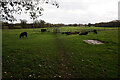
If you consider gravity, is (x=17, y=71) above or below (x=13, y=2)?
below

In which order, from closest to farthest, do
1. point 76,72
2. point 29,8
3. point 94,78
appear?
point 94,78
point 76,72
point 29,8

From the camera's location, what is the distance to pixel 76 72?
18.7 ft

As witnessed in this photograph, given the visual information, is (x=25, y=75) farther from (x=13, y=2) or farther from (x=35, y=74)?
(x=13, y=2)

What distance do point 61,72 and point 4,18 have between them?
241 inches

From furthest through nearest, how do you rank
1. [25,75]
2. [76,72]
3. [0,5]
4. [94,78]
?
[0,5] → [76,72] → [25,75] → [94,78]

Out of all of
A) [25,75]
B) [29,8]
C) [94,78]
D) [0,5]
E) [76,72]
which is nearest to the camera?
[94,78]

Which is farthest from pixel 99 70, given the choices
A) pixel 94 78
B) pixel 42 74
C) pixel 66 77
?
pixel 42 74

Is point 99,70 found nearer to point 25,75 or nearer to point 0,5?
point 25,75

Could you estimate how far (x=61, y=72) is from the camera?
18.6ft

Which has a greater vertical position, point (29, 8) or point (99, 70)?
point (29, 8)

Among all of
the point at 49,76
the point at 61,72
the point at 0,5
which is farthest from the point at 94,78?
the point at 0,5

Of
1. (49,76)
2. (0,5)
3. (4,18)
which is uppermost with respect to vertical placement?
(0,5)

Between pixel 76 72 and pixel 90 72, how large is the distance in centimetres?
92

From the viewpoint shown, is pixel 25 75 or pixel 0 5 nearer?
pixel 25 75
